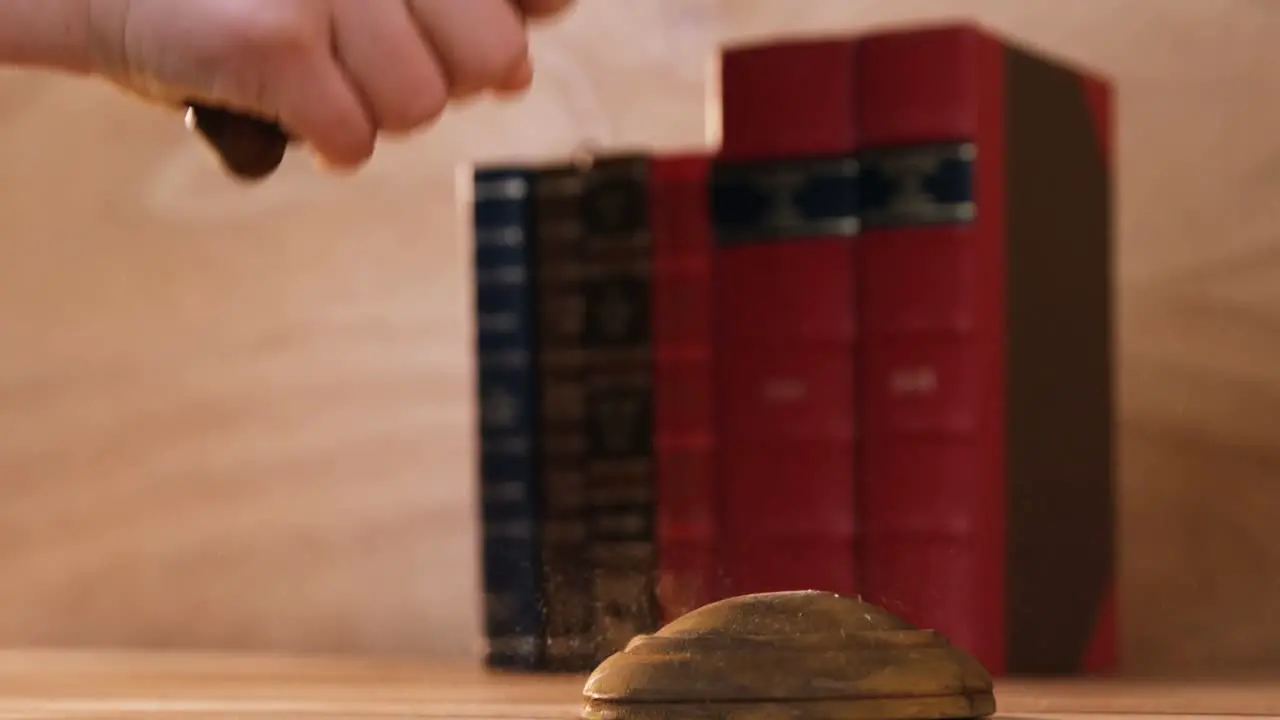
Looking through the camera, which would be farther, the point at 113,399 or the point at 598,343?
the point at 113,399

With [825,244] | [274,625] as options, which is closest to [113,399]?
[274,625]

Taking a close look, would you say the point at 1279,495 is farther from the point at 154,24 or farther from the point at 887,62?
the point at 154,24

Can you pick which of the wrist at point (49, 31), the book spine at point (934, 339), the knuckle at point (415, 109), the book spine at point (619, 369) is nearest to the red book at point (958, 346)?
the book spine at point (934, 339)

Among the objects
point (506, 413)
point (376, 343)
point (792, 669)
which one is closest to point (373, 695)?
point (506, 413)

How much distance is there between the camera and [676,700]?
0.50 metres

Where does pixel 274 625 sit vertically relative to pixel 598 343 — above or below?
below

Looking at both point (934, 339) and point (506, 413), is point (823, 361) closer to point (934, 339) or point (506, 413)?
point (934, 339)

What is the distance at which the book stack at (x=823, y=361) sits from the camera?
85cm

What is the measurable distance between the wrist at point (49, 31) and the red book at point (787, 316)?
1.10 ft

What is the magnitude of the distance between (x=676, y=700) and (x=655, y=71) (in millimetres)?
822

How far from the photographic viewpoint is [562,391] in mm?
969

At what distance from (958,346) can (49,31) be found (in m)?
0.42

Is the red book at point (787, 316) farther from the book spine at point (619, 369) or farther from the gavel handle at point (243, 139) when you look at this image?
the gavel handle at point (243, 139)

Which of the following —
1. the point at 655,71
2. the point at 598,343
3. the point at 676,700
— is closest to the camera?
the point at 676,700
